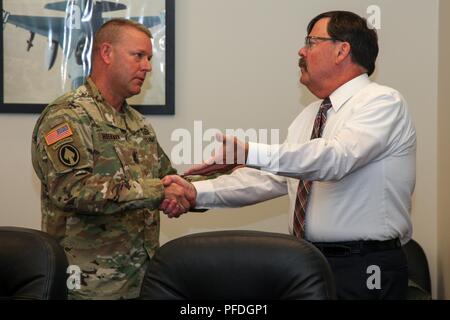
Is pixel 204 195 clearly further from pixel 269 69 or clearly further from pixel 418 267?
pixel 418 267

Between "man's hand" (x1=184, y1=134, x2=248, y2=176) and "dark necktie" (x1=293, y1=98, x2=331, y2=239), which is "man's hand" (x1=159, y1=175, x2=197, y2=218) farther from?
"dark necktie" (x1=293, y1=98, x2=331, y2=239)

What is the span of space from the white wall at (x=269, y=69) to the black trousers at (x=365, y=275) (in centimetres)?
123

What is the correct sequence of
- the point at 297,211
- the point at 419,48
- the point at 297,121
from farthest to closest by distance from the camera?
1. the point at 419,48
2. the point at 297,121
3. the point at 297,211

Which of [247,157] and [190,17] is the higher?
[190,17]

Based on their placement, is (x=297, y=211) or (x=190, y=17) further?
(x=190, y=17)

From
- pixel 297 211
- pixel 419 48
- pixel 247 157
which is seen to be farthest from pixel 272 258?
pixel 419 48

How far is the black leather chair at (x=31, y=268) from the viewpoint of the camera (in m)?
1.70

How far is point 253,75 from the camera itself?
11.2 ft

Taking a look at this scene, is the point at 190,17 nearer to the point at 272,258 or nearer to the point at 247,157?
the point at 247,157

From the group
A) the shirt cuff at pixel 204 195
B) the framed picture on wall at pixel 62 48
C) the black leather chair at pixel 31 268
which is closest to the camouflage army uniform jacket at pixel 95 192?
the shirt cuff at pixel 204 195

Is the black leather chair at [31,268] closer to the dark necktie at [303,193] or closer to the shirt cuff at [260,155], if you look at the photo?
the shirt cuff at [260,155]

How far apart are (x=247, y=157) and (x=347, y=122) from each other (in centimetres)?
39

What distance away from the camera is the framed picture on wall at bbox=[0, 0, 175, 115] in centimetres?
337

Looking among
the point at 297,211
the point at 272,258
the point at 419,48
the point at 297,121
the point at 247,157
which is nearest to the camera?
the point at 272,258
